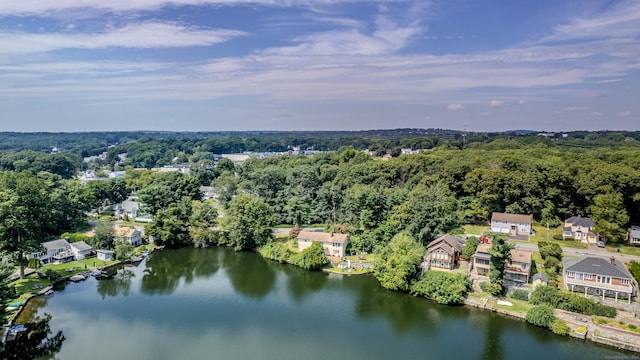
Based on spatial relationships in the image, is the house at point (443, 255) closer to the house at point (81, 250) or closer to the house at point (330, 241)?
the house at point (330, 241)

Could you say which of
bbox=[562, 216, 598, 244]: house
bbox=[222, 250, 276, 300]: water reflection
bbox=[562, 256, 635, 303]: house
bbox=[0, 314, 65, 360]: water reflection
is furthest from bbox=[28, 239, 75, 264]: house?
bbox=[562, 216, 598, 244]: house

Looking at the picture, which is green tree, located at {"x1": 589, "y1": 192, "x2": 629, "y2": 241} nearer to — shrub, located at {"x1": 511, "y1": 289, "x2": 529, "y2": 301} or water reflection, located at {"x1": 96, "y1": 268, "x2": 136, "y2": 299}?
shrub, located at {"x1": 511, "y1": 289, "x2": 529, "y2": 301}

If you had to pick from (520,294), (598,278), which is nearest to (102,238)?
(520,294)

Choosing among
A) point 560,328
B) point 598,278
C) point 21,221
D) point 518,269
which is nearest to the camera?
point 560,328

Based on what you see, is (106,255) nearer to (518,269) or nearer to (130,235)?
(130,235)

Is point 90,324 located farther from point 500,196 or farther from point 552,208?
point 552,208

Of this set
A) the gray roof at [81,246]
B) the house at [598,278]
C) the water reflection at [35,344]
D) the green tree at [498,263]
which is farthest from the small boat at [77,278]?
the house at [598,278]

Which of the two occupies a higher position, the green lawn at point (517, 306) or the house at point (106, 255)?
the green lawn at point (517, 306)
